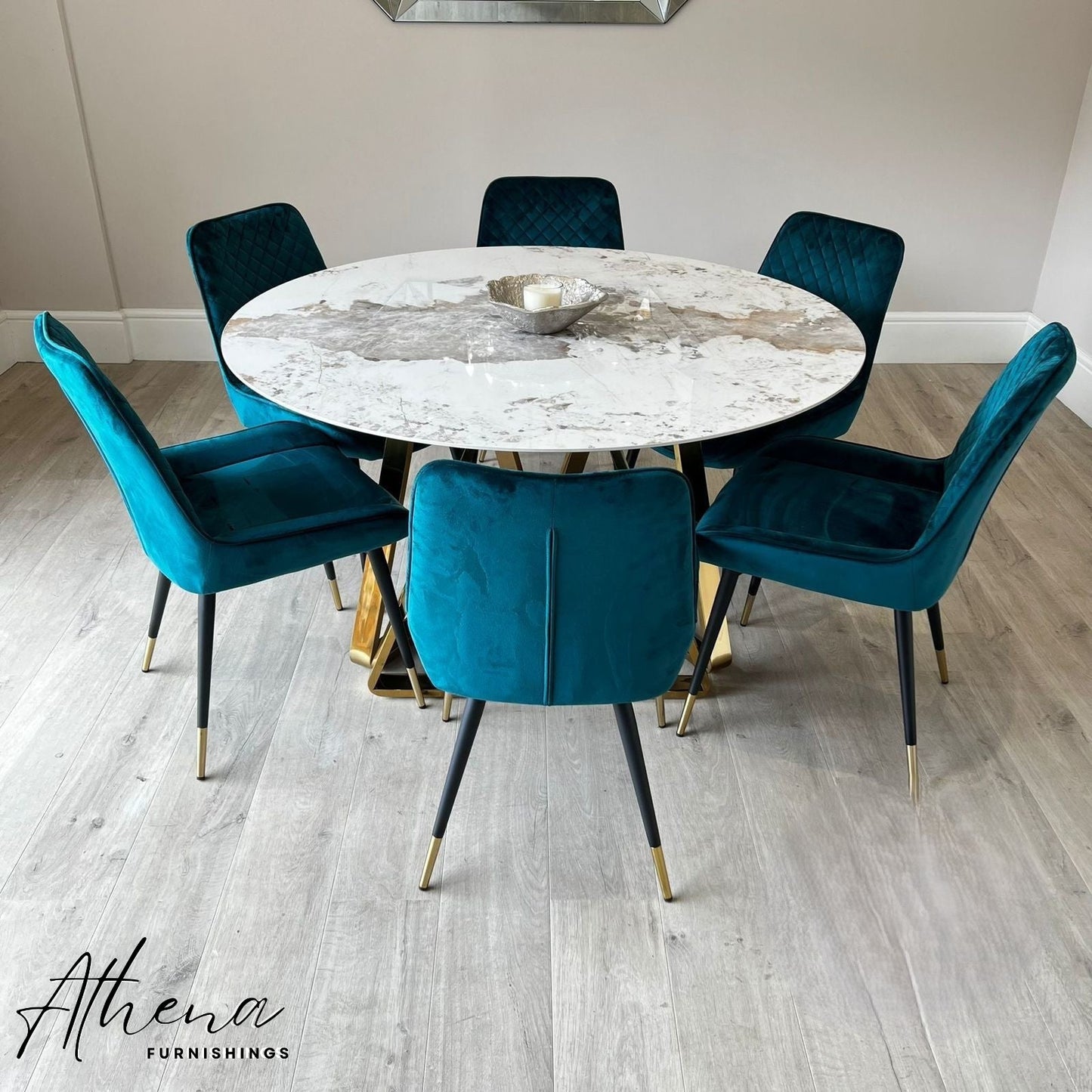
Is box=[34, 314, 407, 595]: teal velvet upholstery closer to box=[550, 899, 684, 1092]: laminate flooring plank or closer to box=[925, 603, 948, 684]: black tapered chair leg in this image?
box=[550, 899, 684, 1092]: laminate flooring plank

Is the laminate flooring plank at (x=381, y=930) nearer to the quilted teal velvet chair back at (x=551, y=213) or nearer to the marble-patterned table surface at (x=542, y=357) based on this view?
the marble-patterned table surface at (x=542, y=357)

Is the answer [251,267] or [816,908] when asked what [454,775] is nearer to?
[816,908]

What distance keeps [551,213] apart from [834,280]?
84 cm

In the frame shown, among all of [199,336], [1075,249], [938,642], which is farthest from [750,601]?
[199,336]

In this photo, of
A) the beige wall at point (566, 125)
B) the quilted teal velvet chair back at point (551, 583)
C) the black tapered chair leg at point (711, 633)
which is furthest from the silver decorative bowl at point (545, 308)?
the beige wall at point (566, 125)

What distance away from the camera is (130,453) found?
Answer: 1.56 metres

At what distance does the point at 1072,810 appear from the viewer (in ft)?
5.91

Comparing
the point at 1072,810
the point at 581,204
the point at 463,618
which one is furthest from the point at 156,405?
the point at 1072,810

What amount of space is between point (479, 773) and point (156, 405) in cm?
212

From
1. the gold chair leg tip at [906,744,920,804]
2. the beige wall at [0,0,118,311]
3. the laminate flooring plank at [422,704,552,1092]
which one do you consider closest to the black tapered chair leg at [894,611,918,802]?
the gold chair leg tip at [906,744,920,804]

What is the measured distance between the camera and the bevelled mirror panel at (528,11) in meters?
3.27

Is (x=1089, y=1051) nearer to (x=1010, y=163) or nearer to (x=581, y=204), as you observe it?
(x=581, y=204)

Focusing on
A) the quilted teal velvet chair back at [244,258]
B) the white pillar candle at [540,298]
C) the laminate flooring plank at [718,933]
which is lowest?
the laminate flooring plank at [718,933]

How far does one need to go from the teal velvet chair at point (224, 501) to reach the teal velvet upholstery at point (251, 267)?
12cm
